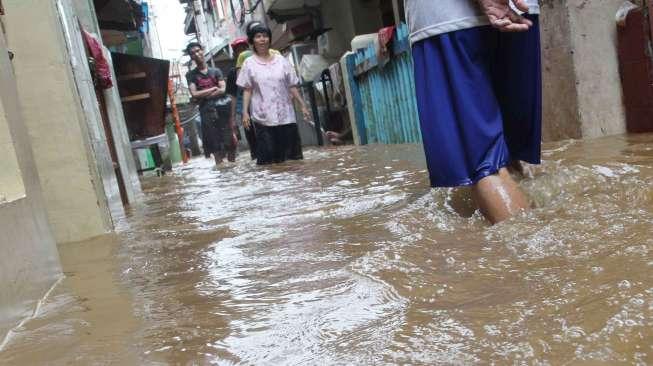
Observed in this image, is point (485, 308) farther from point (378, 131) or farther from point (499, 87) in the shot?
point (378, 131)

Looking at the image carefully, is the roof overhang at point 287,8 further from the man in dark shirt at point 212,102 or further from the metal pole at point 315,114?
the man in dark shirt at point 212,102

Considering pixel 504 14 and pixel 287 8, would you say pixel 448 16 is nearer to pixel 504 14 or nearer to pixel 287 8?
pixel 504 14

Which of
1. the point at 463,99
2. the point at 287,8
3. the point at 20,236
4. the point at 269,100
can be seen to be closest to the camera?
the point at 20,236

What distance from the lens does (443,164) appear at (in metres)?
2.23

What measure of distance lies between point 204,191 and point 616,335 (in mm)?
4325

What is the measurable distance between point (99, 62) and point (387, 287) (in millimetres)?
4220

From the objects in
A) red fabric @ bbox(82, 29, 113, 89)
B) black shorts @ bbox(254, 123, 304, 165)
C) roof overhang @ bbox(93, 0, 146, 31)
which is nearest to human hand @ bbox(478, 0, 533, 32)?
red fabric @ bbox(82, 29, 113, 89)

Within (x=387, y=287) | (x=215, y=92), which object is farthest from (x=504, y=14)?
(x=215, y=92)

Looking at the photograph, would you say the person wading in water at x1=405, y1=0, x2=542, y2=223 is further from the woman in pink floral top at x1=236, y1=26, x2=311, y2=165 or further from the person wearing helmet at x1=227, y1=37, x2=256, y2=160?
the person wearing helmet at x1=227, y1=37, x2=256, y2=160

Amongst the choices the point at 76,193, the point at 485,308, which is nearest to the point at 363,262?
the point at 485,308

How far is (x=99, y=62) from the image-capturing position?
5.06 meters

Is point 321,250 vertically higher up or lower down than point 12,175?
lower down

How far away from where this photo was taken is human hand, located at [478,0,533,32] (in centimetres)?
212

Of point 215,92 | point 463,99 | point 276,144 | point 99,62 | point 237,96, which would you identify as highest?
point 99,62
